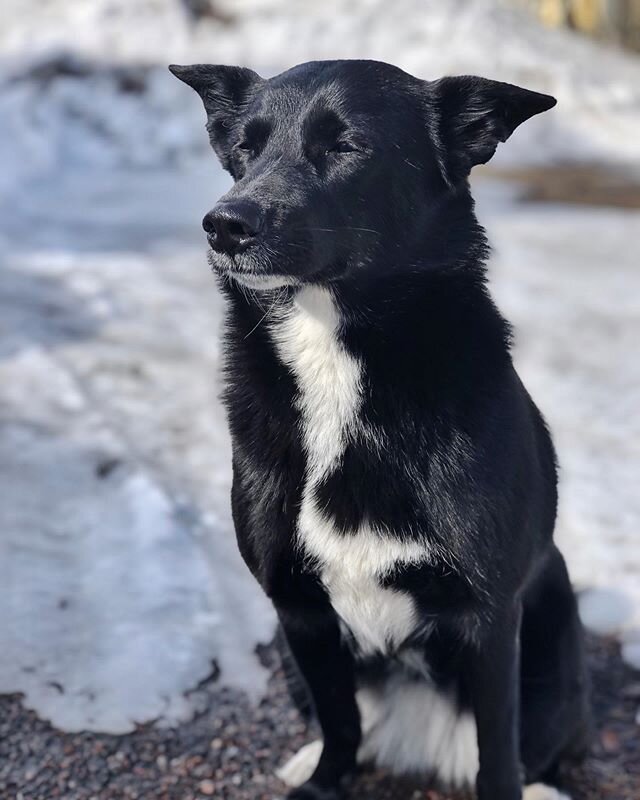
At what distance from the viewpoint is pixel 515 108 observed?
1859mm

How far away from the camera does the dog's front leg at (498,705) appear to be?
6.35ft

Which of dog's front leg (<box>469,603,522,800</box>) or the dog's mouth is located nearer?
the dog's mouth

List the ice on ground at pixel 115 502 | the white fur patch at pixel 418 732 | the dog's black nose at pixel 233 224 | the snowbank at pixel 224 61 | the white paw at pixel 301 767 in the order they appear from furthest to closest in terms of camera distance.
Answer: the snowbank at pixel 224 61
the ice on ground at pixel 115 502
the white paw at pixel 301 767
the white fur patch at pixel 418 732
the dog's black nose at pixel 233 224

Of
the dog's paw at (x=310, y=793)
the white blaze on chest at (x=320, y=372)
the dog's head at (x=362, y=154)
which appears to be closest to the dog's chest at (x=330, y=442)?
the white blaze on chest at (x=320, y=372)

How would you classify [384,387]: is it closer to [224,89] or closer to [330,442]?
[330,442]

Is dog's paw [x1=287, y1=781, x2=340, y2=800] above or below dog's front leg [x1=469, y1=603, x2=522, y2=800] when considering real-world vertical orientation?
below

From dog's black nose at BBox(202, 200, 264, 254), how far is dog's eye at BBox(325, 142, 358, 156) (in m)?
0.24

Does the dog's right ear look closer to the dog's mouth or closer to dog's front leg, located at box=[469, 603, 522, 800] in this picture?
the dog's mouth

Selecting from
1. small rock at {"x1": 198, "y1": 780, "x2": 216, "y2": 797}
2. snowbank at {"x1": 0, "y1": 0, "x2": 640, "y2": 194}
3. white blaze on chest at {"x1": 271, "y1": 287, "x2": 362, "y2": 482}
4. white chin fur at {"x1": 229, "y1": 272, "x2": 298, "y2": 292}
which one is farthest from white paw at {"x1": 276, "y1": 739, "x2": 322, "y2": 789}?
snowbank at {"x1": 0, "y1": 0, "x2": 640, "y2": 194}

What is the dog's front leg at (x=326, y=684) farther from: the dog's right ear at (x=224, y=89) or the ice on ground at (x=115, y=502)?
the dog's right ear at (x=224, y=89)

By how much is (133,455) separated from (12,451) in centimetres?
40

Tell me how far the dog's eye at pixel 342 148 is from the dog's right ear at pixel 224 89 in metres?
0.26

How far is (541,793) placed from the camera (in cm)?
227

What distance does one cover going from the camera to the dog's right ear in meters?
2.10
